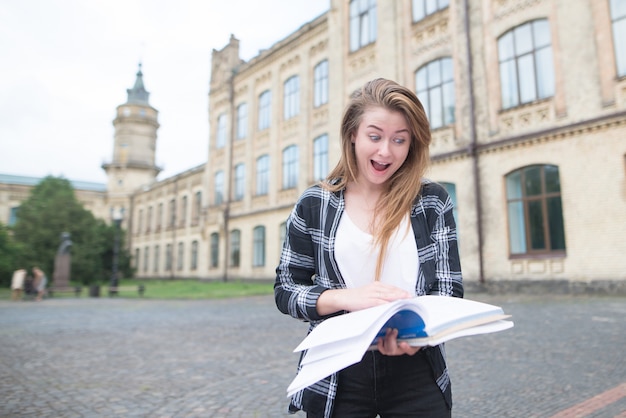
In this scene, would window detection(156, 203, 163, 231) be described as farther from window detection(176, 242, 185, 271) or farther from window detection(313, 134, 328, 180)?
window detection(313, 134, 328, 180)

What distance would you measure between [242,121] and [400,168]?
2799 cm

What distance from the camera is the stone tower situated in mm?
46469

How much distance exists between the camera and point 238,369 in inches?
210

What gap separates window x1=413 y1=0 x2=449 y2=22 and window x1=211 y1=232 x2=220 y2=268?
1885 cm

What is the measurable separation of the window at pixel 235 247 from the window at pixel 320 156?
7.67 metres

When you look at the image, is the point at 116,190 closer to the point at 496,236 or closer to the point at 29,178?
the point at 29,178

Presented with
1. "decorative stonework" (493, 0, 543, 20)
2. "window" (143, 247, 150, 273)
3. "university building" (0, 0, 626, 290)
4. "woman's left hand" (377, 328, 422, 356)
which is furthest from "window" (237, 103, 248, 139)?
"woman's left hand" (377, 328, 422, 356)

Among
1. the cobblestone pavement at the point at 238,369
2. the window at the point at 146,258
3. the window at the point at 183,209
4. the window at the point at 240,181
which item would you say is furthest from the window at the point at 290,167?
the window at the point at 146,258

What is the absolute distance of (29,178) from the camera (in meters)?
60.8

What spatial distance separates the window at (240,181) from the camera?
27828 millimetres

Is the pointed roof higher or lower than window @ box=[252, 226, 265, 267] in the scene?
higher

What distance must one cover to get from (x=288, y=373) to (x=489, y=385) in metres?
2.23

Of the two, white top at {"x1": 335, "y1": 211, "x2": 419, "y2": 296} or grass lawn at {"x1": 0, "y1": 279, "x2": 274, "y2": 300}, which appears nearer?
white top at {"x1": 335, "y1": 211, "x2": 419, "y2": 296}

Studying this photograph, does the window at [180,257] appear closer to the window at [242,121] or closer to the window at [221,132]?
the window at [221,132]
